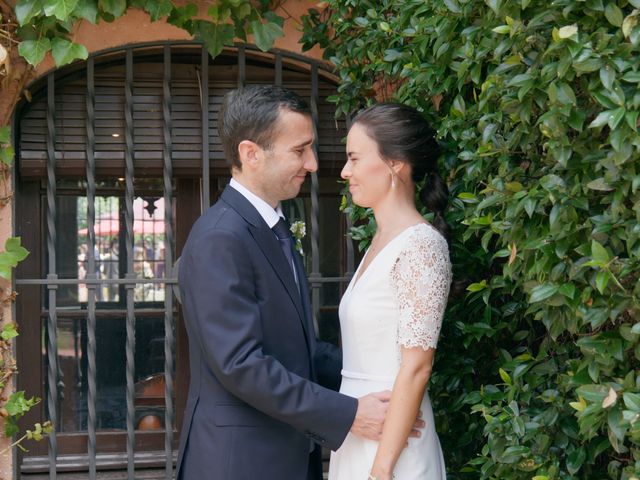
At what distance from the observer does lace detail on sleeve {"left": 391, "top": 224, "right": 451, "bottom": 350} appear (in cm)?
216

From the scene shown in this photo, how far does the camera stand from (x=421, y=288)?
2160mm

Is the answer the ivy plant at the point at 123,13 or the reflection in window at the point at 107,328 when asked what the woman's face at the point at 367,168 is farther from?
the reflection in window at the point at 107,328

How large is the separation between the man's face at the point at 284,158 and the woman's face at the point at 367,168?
0.16m

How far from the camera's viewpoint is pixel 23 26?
3244 millimetres

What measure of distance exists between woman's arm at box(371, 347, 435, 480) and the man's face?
63 cm

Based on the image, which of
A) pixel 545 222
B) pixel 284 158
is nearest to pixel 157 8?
pixel 284 158

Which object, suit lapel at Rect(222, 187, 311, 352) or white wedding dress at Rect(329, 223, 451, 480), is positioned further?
suit lapel at Rect(222, 187, 311, 352)

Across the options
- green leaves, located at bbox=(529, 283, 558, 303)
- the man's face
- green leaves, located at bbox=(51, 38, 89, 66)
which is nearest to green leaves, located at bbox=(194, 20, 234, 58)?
green leaves, located at bbox=(51, 38, 89, 66)

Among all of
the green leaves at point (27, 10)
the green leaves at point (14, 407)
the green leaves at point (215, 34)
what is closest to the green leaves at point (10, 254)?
the green leaves at point (14, 407)

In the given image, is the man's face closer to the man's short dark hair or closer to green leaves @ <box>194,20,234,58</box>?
the man's short dark hair

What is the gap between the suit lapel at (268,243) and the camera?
235 cm

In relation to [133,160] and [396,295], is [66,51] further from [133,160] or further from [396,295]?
[396,295]

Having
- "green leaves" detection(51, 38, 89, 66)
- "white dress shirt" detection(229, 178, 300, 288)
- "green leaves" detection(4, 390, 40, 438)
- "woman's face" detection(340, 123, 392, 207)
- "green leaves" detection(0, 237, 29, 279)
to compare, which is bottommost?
"green leaves" detection(4, 390, 40, 438)

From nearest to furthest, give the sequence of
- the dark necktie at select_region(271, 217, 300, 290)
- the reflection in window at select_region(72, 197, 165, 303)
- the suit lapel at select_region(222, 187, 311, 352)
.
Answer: the suit lapel at select_region(222, 187, 311, 352), the dark necktie at select_region(271, 217, 300, 290), the reflection in window at select_region(72, 197, 165, 303)
